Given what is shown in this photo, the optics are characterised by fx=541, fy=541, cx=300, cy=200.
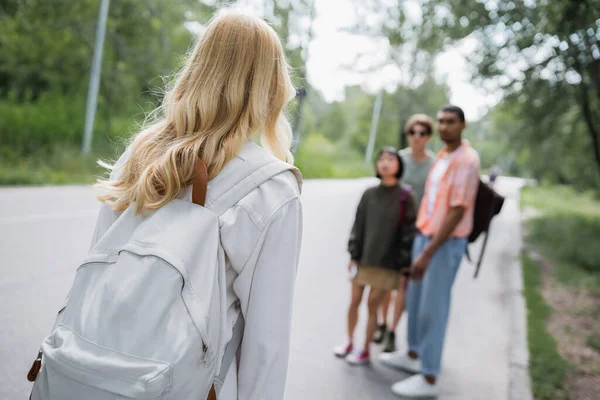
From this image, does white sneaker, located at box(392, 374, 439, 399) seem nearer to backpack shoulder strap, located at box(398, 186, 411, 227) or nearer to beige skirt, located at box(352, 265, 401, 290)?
beige skirt, located at box(352, 265, 401, 290)

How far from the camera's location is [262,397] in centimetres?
162

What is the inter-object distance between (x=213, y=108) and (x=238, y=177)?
23cm

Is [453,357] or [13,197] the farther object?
[13,197]

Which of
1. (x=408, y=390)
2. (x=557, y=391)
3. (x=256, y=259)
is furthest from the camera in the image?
(x=557, y=391)

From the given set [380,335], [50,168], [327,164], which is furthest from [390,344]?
[327,164]

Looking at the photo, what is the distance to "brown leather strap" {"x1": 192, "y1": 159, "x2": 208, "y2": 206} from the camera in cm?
151

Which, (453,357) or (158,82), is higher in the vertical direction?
(158,82)

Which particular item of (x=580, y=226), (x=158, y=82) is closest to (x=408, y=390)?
(x=580, y=226)

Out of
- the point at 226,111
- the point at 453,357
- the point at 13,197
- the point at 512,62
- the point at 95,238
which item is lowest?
the point at 453,357

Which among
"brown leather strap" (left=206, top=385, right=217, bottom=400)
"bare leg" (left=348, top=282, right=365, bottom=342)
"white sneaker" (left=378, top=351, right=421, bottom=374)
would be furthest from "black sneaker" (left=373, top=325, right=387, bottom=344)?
"brown leather strap" (left=206, top=385, right=217, bottom=400)

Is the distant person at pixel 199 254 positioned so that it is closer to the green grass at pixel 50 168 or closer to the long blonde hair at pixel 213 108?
the long blonde hair at pixel 213 108

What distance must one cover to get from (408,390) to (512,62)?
25.6 ft

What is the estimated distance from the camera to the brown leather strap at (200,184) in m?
1.51

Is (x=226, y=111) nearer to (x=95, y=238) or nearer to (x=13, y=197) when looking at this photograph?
(x=95, y=238)
